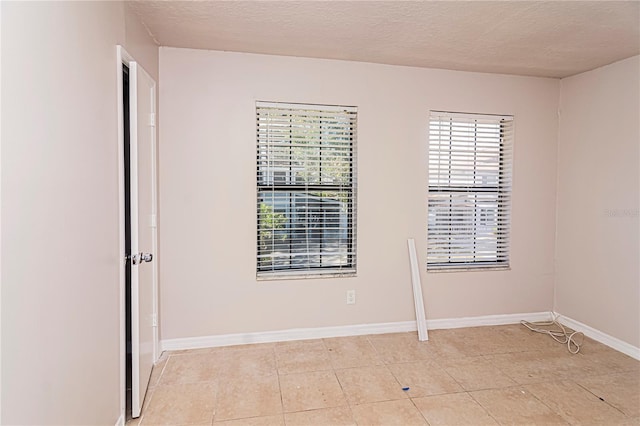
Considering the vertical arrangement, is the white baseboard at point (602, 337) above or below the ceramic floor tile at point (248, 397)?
above

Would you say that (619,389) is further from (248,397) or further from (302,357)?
(248,397)

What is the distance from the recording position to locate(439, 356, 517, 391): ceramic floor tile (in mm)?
2459

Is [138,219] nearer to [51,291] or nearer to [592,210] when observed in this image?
[51,291]

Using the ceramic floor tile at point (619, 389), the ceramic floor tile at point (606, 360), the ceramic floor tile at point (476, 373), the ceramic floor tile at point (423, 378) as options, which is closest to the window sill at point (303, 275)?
the ceramic floor tile at point (423, 378)

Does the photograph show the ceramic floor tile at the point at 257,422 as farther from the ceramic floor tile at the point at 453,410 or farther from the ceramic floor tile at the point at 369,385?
the ceramic floor tile at the point at 453,410

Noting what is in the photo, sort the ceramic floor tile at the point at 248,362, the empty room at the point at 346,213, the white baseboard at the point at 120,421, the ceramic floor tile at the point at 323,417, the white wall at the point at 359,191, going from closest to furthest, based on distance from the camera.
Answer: the empty room at the point at 346,213 → the white baseboard at the point at 120,421 → the ceramic floor tile at the point at 323,417 → the ceramic floor tile at the point at 248,362 → the white wall at the point at 359,191

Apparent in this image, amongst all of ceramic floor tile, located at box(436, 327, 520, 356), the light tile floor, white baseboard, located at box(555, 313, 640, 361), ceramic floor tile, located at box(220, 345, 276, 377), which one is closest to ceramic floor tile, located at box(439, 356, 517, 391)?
the light tile floor

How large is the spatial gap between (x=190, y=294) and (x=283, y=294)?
2.53 ft

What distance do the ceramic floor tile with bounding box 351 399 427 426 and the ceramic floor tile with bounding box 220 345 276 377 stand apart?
29.7 inches

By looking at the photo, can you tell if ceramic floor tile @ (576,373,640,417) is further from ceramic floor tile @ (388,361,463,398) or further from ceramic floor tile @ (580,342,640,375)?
ceramic floor tile @ (388,361,463,398)

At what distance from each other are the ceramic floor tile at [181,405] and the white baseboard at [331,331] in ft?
1.88

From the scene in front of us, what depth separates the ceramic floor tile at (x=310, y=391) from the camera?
2.22 metres

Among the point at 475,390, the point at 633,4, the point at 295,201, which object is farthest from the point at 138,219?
the point at 633,4

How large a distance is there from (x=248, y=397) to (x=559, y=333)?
9.48 feet
